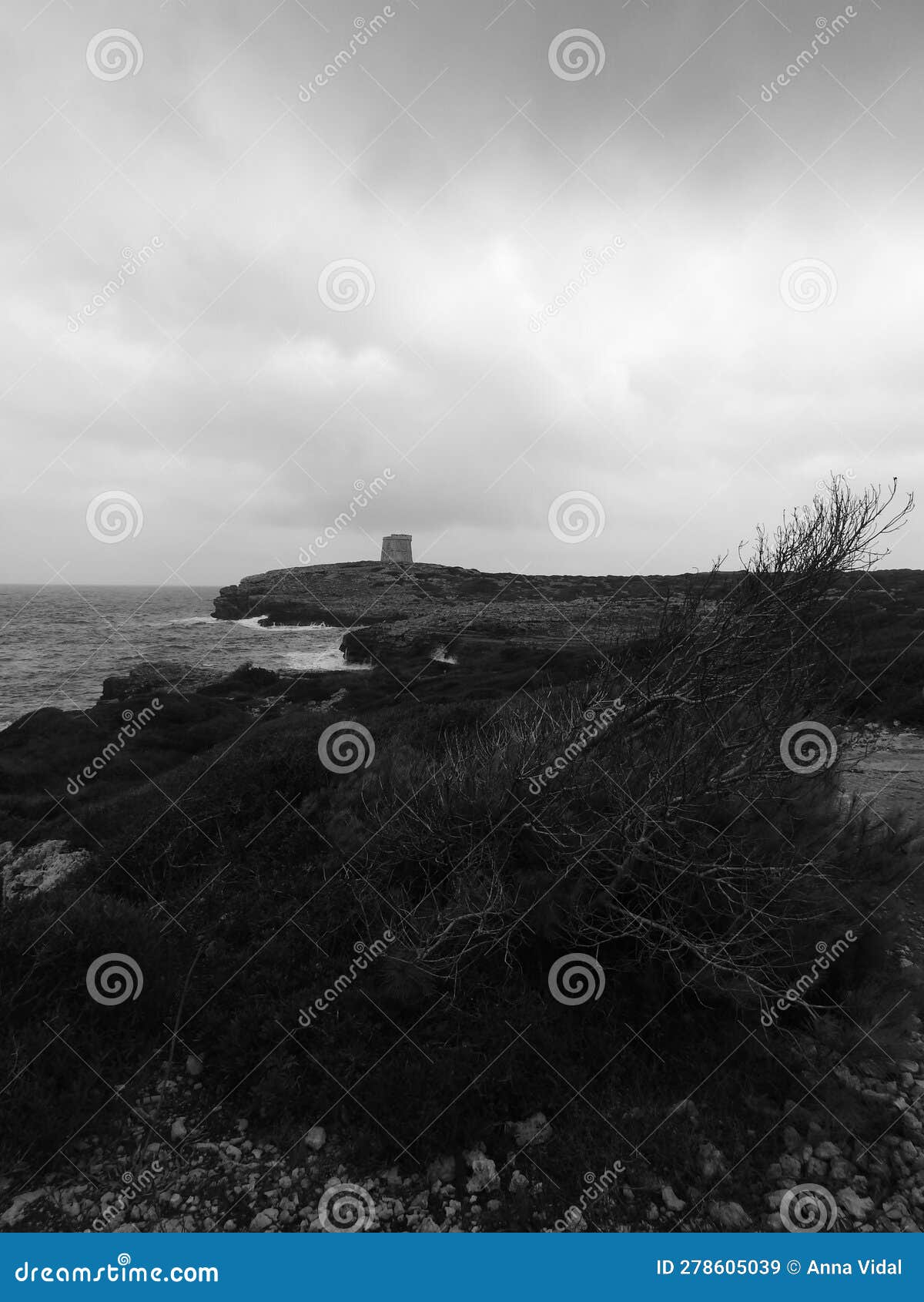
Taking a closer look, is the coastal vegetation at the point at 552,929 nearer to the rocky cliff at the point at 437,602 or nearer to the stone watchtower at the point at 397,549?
the rocky cliff at the point at 437,602

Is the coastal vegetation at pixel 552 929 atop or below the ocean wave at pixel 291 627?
below

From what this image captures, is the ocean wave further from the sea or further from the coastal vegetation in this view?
the coastal vegetation

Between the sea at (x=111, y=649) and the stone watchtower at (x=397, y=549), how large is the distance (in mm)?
26663

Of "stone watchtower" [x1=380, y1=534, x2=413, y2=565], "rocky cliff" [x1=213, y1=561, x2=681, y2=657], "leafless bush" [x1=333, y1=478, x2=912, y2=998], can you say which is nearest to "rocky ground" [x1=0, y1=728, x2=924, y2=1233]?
"leafless bush" [x1=333, y1=478, x2=912, y2=998]

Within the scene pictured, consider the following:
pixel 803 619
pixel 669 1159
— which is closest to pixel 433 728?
pixel 803 619

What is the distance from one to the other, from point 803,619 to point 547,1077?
→ 5.16 meters

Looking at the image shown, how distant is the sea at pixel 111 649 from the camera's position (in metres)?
28.4

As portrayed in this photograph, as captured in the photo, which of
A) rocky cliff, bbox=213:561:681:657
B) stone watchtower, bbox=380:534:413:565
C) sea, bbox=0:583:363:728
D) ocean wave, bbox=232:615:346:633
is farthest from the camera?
stone watchtower, bbox=380:534:413:565

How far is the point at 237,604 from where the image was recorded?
248ft

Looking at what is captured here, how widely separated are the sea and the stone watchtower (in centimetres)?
2666

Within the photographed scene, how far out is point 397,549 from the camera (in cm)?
9069

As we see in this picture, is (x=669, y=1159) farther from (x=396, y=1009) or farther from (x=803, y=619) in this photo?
(x=803, y=619)

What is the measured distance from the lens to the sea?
2836cm

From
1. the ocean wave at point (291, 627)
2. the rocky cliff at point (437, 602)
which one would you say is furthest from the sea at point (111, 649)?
the rocky cliff at point (437, 602)
